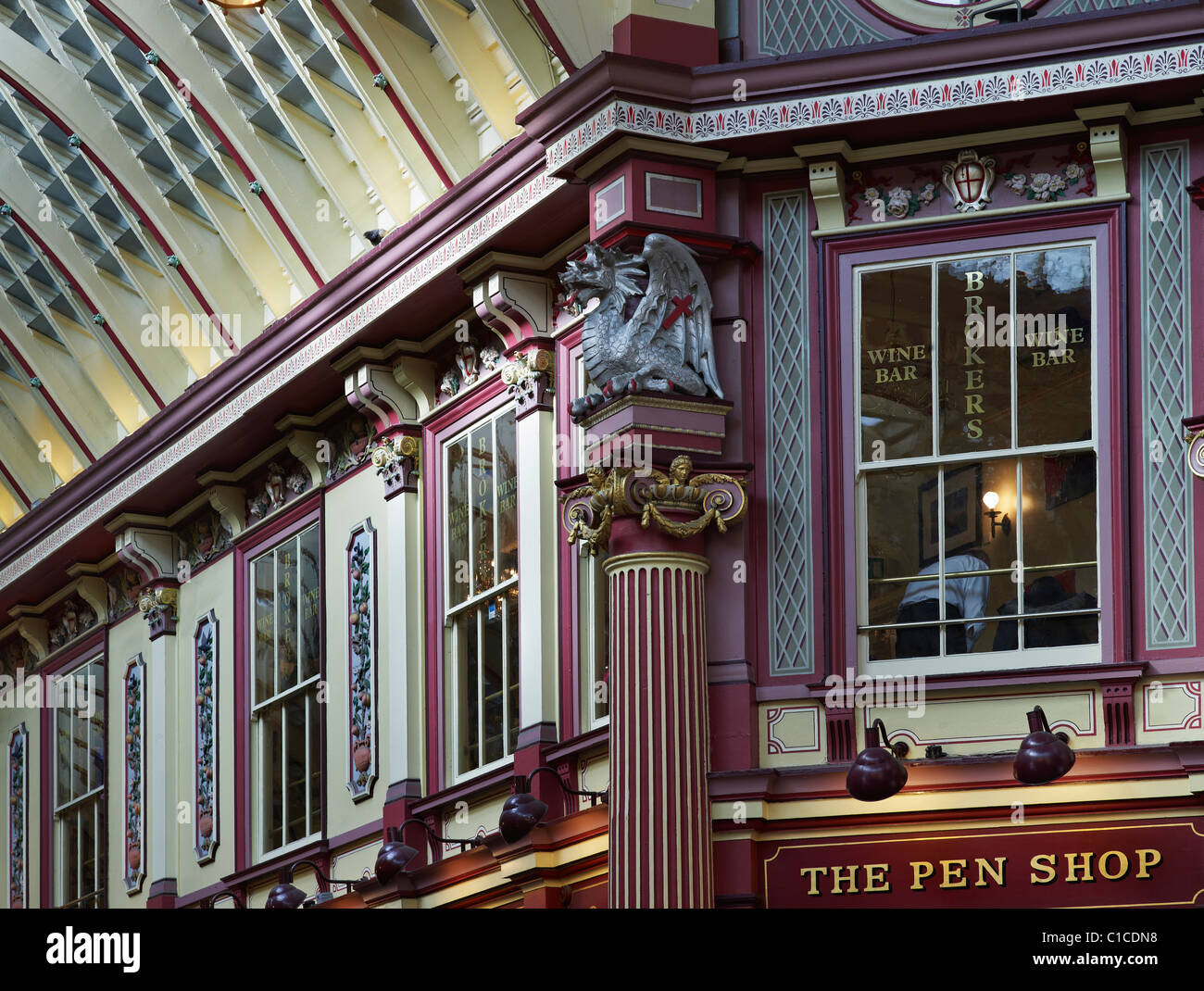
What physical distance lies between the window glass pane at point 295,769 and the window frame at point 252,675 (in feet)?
0.42

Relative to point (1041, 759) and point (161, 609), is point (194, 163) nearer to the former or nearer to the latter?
point (161, 609)

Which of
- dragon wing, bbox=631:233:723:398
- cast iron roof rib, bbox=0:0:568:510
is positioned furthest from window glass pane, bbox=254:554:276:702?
dragon wing, bbox=631:233:723:398

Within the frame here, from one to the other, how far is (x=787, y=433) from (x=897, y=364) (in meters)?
0.73

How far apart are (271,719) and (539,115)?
6535mm

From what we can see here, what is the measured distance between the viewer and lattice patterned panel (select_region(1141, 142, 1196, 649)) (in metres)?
13.0

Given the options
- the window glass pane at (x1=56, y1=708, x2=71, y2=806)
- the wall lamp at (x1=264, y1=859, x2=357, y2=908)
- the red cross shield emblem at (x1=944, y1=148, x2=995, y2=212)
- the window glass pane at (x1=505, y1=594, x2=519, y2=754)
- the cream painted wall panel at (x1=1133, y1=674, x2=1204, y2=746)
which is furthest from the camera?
the window glass pane at (x1=56, y1=708, x2=71, y2=806)

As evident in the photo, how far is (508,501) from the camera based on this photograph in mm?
16203

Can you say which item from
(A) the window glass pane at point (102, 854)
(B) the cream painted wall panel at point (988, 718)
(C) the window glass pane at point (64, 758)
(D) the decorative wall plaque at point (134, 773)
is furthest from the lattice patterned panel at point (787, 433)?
(C) the window glass pane at point (64, 758)

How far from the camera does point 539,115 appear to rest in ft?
47.3

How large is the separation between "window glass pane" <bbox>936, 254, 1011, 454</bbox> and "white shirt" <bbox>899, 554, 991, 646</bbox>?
2.08 ft

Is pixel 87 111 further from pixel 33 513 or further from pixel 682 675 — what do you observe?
pixel 682 675

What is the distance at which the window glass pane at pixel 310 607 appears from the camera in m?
18.5

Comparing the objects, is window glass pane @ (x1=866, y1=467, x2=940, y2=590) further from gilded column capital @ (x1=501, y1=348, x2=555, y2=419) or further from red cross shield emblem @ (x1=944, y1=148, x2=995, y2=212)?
gilded column capital @ (x1=501, y1=348, x2=555, y2=419)
